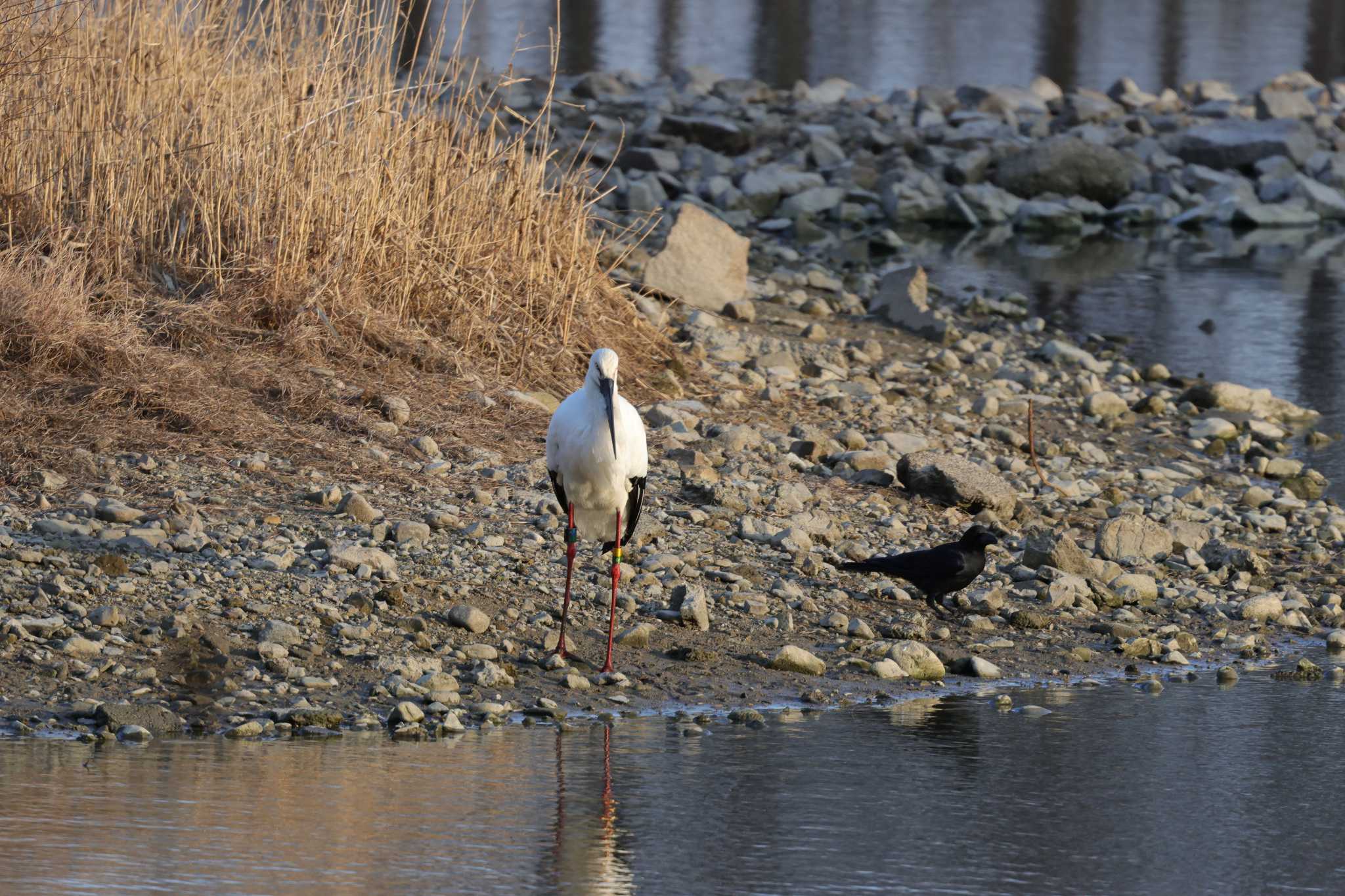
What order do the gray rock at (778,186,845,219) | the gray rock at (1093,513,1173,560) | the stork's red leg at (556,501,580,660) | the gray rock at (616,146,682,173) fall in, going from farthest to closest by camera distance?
1. the gray rock at (616,146,682,173)
2. the gray rock at (778,186,845,219)
3. the gray rock at (1093,513,1173,560)
4. the stork's red leg at (556,501,580,660)

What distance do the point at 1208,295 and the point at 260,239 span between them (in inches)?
399

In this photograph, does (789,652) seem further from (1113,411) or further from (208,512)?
(1113,411)

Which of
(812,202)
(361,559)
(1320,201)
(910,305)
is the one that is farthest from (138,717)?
(1320,201)

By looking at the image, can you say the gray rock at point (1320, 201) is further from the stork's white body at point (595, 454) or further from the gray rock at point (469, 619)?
the gray rock at point (469, 619)

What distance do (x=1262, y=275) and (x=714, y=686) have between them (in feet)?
42.5

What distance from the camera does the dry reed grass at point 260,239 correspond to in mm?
7719

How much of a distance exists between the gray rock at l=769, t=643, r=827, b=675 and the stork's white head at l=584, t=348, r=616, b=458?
916mm

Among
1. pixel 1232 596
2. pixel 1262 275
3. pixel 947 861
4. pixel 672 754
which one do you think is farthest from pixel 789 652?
pixel 1262 275

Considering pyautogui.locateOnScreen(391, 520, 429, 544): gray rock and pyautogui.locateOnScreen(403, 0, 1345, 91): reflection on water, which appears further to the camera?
pyautogui.locateOnScreen(403, 0, 1345, 91): reflection on water

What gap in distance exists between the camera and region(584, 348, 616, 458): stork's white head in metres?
6.04

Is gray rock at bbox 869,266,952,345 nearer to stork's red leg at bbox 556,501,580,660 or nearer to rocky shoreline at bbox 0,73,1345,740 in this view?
rocky shoreline at bbox 0,73,1345,740

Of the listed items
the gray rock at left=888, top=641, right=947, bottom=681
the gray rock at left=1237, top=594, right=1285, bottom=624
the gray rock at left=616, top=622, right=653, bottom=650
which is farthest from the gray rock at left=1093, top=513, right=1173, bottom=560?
the gray rock at left=616, top=622, right=653, bottom=650

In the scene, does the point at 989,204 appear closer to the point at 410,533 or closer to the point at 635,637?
the point at 410,533

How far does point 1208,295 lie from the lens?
1595 cm
